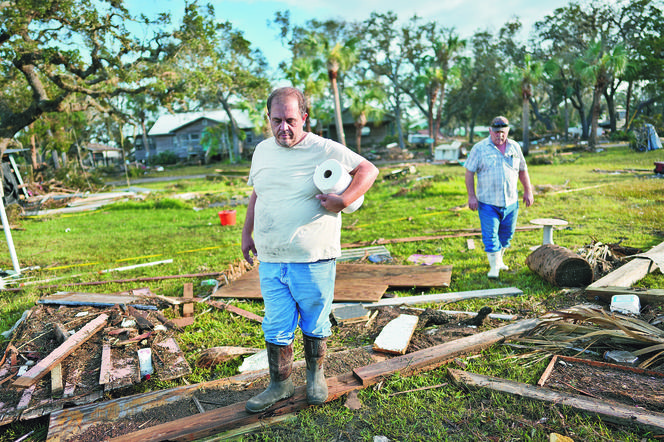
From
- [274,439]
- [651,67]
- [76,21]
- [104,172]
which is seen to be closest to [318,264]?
[274,439]

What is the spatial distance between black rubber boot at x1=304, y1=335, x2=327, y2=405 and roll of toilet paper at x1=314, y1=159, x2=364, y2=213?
106cm

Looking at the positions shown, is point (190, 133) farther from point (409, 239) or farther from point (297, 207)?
point (297, 207)

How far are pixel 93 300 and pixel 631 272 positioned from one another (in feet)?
21.2

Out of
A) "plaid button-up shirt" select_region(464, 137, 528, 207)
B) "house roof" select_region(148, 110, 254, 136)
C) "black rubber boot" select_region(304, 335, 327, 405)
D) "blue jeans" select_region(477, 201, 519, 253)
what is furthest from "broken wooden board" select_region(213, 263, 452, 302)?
"house roof" select_region(148, 110, 254, 136)

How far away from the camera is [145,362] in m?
3.80

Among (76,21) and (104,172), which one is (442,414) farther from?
(104,172)

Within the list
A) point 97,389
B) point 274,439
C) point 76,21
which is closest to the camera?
point 274,439

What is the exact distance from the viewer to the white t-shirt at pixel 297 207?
9.08 feet

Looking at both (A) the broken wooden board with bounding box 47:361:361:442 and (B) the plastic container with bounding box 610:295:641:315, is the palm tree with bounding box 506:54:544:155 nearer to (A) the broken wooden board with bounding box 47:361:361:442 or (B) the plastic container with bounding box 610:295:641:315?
(B) the plastic container with bounding box 610:295:641:315

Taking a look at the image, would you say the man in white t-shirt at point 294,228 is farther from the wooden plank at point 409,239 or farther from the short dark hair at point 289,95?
the wooden plank at point 409,239

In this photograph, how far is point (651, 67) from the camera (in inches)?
1427

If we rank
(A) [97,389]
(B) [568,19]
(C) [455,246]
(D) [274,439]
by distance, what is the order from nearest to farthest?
1. (D) [274,439]
2. (A) [97,389]
3. (C) [455,246]
4. (B) [568,19]

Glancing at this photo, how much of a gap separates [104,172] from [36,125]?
12809 millimetres

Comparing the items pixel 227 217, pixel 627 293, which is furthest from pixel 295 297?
pixel 227 217
